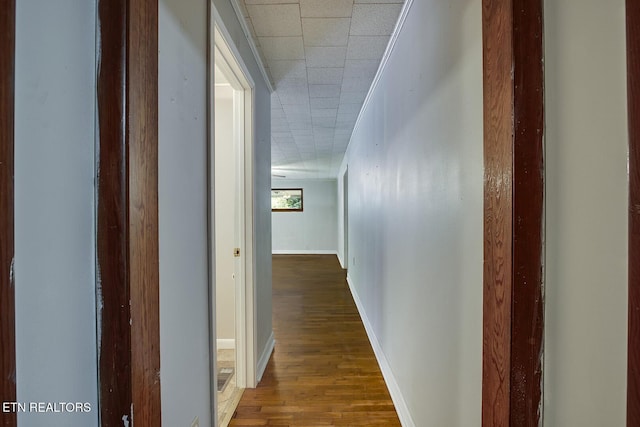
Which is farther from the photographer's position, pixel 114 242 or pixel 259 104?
pixel 259 104

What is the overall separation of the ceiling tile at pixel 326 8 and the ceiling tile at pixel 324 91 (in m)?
1.10

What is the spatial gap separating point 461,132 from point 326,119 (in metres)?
3.05

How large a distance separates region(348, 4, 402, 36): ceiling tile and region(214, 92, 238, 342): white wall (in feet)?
5.01

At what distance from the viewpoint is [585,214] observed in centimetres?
74

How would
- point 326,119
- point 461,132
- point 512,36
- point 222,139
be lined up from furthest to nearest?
point 326,119 → point 222,139 → point 461,132 → point 512,36

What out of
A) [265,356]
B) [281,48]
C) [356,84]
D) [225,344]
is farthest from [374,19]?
[225,344]

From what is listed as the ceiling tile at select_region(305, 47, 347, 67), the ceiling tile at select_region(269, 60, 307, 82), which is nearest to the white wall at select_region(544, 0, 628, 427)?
the ceiling tile at select_region(305, 47, 347, 67)

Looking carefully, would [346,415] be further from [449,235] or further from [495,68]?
[495,68]

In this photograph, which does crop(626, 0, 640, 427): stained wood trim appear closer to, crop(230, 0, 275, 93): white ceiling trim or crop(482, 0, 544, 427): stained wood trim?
crop(482, 0, 544, 427): stained wood trim

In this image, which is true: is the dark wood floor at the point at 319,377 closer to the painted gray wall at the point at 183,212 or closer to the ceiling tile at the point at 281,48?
the painted gray wall at the point at 183,212

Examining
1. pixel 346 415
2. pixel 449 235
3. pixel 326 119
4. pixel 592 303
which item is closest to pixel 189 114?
pixel 449 235

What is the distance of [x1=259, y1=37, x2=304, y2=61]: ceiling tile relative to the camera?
2131mm

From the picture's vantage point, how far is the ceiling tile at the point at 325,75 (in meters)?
2.59

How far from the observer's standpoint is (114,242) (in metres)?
0.72
